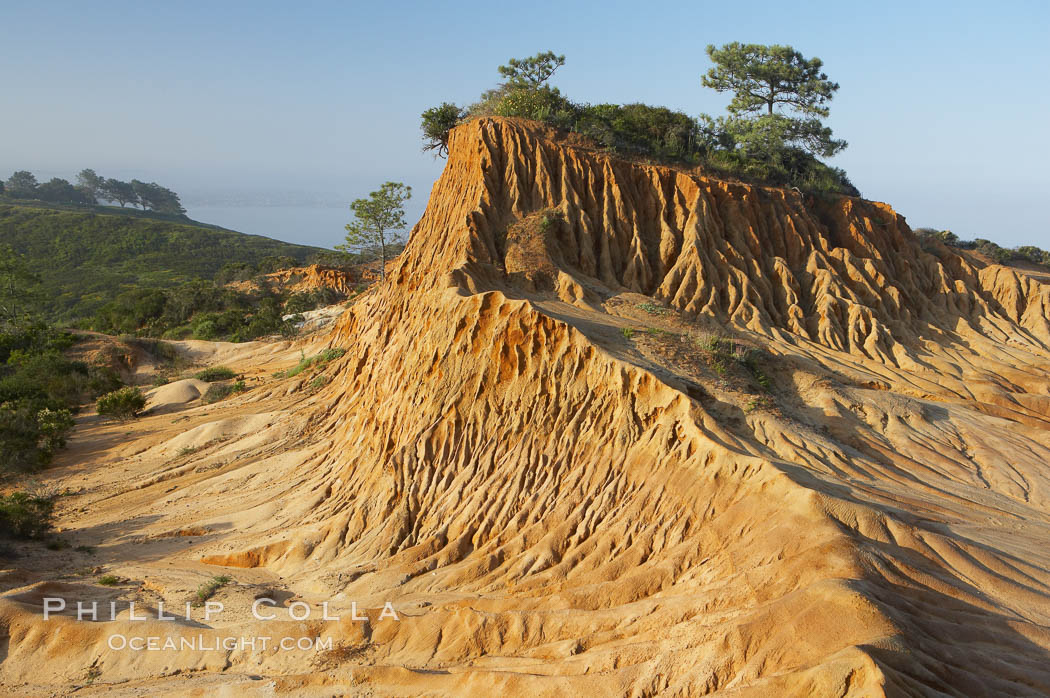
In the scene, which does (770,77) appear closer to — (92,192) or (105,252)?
(105,252)

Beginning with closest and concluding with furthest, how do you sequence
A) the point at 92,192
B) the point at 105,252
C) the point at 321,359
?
1. the point at 321,359
2. the point at 105,252
3. the point at 92,192

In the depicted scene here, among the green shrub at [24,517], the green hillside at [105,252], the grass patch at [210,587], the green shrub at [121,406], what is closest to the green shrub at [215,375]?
the green shrub at [121,406]

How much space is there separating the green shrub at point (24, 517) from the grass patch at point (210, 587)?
6.13 m

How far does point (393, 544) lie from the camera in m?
13.1

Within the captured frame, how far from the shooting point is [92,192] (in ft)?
355

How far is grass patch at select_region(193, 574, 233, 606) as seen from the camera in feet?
39.4

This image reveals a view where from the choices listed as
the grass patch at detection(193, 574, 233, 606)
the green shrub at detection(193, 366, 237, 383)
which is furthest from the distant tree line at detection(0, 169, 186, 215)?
the grass patch at detection(193, 574, 233, 606)

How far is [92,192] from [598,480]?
125465mm

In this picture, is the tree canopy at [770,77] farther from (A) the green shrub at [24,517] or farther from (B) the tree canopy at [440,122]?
(A) the green shrub at [24,517]

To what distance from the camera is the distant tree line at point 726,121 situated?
2412 cm

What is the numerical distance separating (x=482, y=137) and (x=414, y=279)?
18.7 ft

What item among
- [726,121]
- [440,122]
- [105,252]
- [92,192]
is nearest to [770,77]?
[726,121]

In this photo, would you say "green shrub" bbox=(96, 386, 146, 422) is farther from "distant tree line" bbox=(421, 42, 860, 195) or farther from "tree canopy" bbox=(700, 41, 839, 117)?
"tree canopy" bbox=(700, 41, 839, 117)

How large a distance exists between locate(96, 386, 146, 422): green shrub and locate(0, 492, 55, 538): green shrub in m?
8.54
